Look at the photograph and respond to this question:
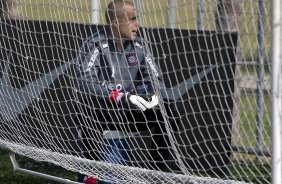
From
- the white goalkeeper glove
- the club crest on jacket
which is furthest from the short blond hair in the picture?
the white goalkeeper glove

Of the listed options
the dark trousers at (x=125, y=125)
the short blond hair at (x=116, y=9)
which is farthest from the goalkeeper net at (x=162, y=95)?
the short blond hair at (x=116, y=9)

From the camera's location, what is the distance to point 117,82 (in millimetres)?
6074

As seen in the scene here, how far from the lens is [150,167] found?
6.29 meters

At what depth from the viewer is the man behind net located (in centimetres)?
596

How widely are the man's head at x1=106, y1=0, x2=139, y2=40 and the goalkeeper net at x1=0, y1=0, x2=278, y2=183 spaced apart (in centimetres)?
8

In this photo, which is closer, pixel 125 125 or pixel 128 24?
pixel 128 24

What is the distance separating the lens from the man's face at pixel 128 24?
5.93m

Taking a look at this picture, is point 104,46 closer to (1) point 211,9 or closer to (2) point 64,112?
(1) point 211,9

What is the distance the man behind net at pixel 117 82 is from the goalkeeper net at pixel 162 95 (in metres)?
0.02

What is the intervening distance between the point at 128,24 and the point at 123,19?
0.05m

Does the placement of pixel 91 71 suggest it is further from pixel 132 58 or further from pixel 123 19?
pixel 123 19

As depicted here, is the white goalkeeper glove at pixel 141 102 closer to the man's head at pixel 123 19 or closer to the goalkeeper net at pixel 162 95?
the goalkeeper net at pixel 162 95

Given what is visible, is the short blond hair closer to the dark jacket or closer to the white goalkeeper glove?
the dark jacket

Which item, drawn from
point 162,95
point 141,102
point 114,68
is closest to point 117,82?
point 114,68
